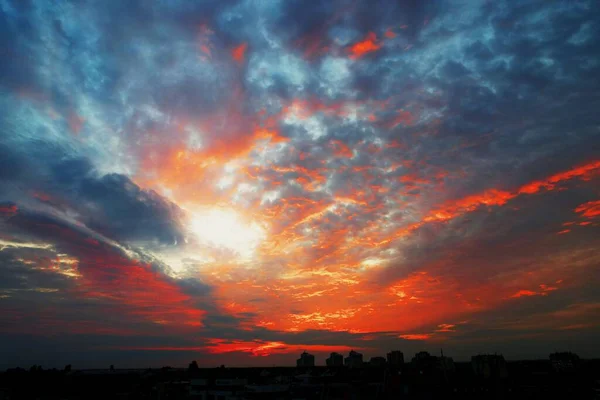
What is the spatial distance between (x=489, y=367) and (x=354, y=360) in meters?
65.2

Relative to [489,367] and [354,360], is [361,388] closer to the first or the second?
[489,367]

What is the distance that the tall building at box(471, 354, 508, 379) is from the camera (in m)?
80.2

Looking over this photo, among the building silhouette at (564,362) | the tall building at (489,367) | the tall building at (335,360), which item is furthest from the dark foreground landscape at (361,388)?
the tall building at (335,360)

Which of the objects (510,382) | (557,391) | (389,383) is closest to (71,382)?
(389,383)

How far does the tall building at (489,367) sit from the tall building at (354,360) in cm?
4690

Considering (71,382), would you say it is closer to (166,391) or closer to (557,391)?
(166,391)

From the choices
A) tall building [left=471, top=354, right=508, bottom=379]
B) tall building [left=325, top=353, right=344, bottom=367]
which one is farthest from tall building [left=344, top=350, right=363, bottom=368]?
tall building [left=471, top=354, right=508, bottom=379]

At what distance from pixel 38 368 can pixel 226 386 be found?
6633 cm

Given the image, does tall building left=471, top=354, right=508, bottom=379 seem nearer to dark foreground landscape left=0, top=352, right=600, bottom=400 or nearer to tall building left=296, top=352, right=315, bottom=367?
dark foreground landscape left=0, top=352, right=600, bottom=400

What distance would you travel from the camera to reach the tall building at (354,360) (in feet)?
467

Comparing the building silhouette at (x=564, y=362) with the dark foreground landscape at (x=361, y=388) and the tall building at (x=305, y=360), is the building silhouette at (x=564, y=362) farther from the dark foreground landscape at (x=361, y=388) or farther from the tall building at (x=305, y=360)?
the tall building at (x=305, y=360)

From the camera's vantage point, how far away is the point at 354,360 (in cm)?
14575

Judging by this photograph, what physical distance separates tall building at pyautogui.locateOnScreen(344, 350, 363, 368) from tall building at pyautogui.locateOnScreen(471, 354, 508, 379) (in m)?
46.9

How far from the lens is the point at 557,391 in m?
72.6
